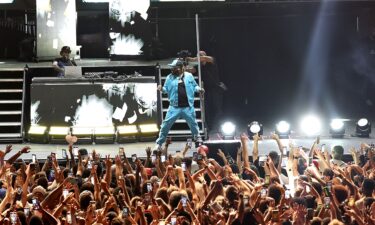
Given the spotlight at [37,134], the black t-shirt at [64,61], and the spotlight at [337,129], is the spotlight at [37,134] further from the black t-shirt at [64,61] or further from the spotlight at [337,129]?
the spotlight at [337,129]

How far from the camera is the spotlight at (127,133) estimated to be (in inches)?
683

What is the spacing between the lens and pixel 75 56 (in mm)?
20828

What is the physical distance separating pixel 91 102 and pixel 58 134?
94cm

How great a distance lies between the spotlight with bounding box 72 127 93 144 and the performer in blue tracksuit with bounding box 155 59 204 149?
1.87m

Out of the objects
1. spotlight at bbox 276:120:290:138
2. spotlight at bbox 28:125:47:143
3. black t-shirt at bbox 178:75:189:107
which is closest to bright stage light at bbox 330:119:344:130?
spotlight at bbox 276:120:290:138

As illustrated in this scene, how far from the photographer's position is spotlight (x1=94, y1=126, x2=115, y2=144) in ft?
56.9

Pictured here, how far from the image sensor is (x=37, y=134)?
17.4 meters

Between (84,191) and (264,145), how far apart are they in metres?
7.57

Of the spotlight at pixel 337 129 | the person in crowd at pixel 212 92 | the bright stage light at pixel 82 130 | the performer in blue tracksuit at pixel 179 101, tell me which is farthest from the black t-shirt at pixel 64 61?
the spotlight at pixel 337 129

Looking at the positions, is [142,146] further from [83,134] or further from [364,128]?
[364,128]

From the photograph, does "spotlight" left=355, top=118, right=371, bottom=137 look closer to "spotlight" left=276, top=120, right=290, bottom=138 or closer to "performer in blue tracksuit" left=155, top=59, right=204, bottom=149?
"spotlight" left=276, top=120, right=290, bottom=138

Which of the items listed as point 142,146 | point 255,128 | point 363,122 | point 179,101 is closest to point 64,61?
point 142,146

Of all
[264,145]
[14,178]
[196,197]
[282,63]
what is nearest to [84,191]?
[196,197]

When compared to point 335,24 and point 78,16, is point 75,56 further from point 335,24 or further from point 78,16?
point 335,24
